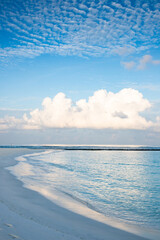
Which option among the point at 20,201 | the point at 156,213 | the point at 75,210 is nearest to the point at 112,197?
the point at 156,213

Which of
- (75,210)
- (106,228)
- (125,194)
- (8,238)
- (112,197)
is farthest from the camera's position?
(125,194)

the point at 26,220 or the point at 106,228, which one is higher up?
the point at 26,220

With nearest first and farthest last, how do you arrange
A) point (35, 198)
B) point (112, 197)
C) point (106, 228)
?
point (106, 228), point (35, 198), point (112, 197)

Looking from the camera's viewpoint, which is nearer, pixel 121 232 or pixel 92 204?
pixel 121 232

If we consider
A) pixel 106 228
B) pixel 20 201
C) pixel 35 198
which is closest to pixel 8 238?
pixel 106 228

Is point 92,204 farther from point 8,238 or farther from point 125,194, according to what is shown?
point 8,238

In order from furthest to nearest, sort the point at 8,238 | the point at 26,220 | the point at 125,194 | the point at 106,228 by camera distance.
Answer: the point at 125,194 < the point at 106,228 < the point at 26,220 < the point at 8,238

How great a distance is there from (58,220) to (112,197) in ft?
23.8

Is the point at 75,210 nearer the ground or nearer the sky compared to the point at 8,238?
nearer the ground

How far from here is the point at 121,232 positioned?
8102mm

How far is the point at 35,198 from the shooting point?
12.4 m

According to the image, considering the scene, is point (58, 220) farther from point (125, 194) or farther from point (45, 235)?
point (125, 194)

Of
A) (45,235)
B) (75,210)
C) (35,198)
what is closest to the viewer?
(45,235)

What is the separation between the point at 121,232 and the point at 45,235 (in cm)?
348
